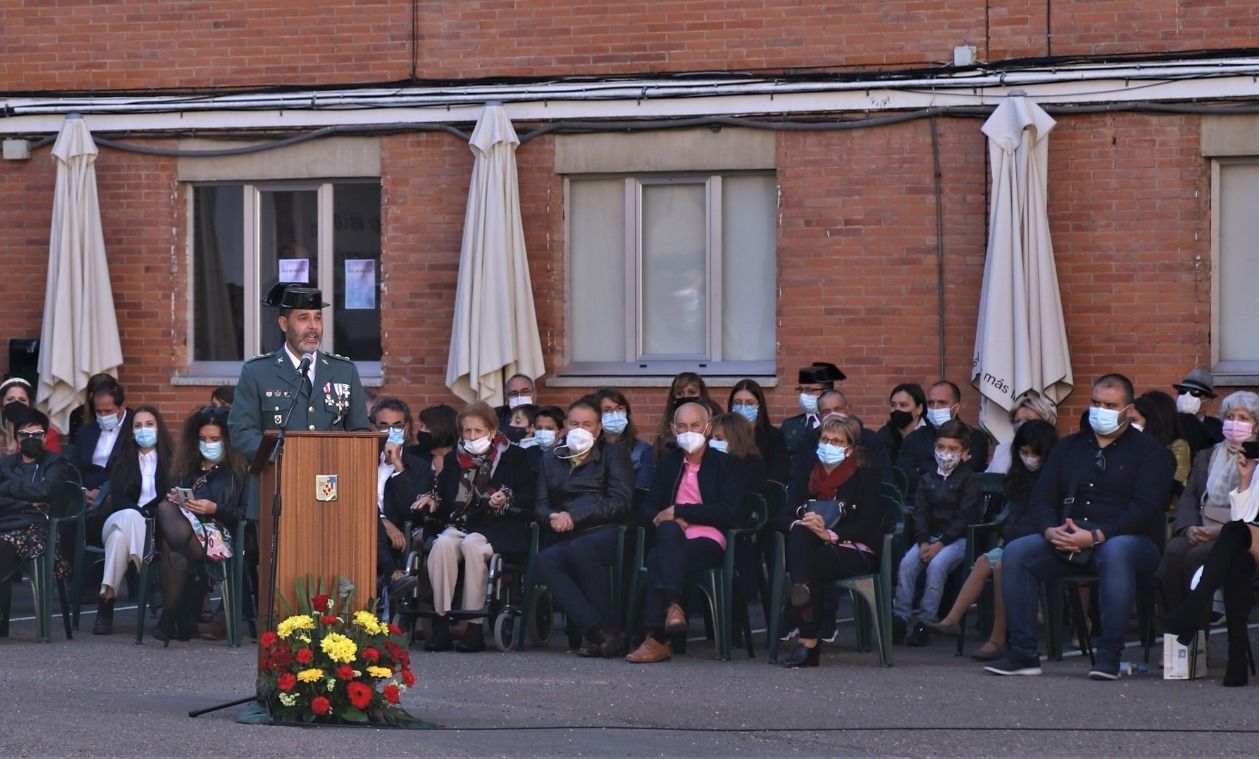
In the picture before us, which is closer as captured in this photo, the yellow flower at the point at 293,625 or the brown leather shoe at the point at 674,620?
the yellow flower at the point at 293,625

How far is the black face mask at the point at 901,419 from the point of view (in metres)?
15.1

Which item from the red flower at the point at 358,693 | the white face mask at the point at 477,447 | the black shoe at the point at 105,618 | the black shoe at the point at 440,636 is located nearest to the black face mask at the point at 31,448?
the black shoe at the point at 105,618

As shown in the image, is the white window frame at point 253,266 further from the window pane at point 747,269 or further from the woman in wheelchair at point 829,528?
the woman in wheelchair at point 829,528

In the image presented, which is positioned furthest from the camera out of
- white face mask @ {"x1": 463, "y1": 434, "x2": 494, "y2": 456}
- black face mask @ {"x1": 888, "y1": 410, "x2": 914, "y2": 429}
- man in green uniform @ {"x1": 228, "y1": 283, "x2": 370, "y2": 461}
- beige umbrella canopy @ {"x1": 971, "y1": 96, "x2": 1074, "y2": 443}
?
beige umbrella canopy @ {"x1": 971, "y1": 96, "x2": 1074, "y2": 443}

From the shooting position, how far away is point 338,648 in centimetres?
915

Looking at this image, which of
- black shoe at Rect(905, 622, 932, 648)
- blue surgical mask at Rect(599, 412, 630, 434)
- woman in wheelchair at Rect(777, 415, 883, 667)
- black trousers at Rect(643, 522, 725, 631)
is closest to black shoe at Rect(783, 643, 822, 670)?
woman in wheelchair at Rect(777, 415, 883, 667)

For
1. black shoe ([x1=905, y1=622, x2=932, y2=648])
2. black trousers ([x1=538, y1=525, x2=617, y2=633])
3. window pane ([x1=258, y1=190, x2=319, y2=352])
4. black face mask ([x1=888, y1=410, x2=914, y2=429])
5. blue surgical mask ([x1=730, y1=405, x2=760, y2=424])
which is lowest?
black shoe ([x1=905, y1=622, x2=932, y2=648])

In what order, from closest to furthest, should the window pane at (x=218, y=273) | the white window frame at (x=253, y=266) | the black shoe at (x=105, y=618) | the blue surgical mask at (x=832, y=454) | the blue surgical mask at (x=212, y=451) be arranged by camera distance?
the blue surgical mask at (x=832, y=454), the blue surgical mask at (x=212, y=451), the black shoe at (x=105, y=618), the white window frame at (x=253, y=266), the window pane at (x=218, y=273)

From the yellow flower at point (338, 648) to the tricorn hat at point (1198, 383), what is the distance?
739 centimetres

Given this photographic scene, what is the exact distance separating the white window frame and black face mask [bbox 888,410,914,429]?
4.78 meters

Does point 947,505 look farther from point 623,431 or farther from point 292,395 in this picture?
point 292,395

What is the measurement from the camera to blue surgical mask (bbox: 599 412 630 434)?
14.0 meters

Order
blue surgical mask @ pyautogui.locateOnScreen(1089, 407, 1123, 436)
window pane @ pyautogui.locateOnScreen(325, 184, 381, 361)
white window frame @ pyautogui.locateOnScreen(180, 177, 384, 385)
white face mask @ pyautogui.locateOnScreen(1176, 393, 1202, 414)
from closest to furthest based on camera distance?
blue surgical mask @ pyautogui.locateOnScreen(1089, 407, 1123, 436) < white face mask @ pyautogui.locateOnScreen(1176, 393, 1202, 414) < window pane @ pyautogui.locateOnScreen(325, 184, 381, 361) < white window frame @ pyautogui.locateOnScreen(180, 177, 384, 385)

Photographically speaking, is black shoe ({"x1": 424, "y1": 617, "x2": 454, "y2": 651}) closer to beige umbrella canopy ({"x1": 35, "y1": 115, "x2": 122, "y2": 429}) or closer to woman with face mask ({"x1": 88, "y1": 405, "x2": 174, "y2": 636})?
woman with face mask ({"x1": 88, "y1": 405, "x2": 174, "y2": 636})
